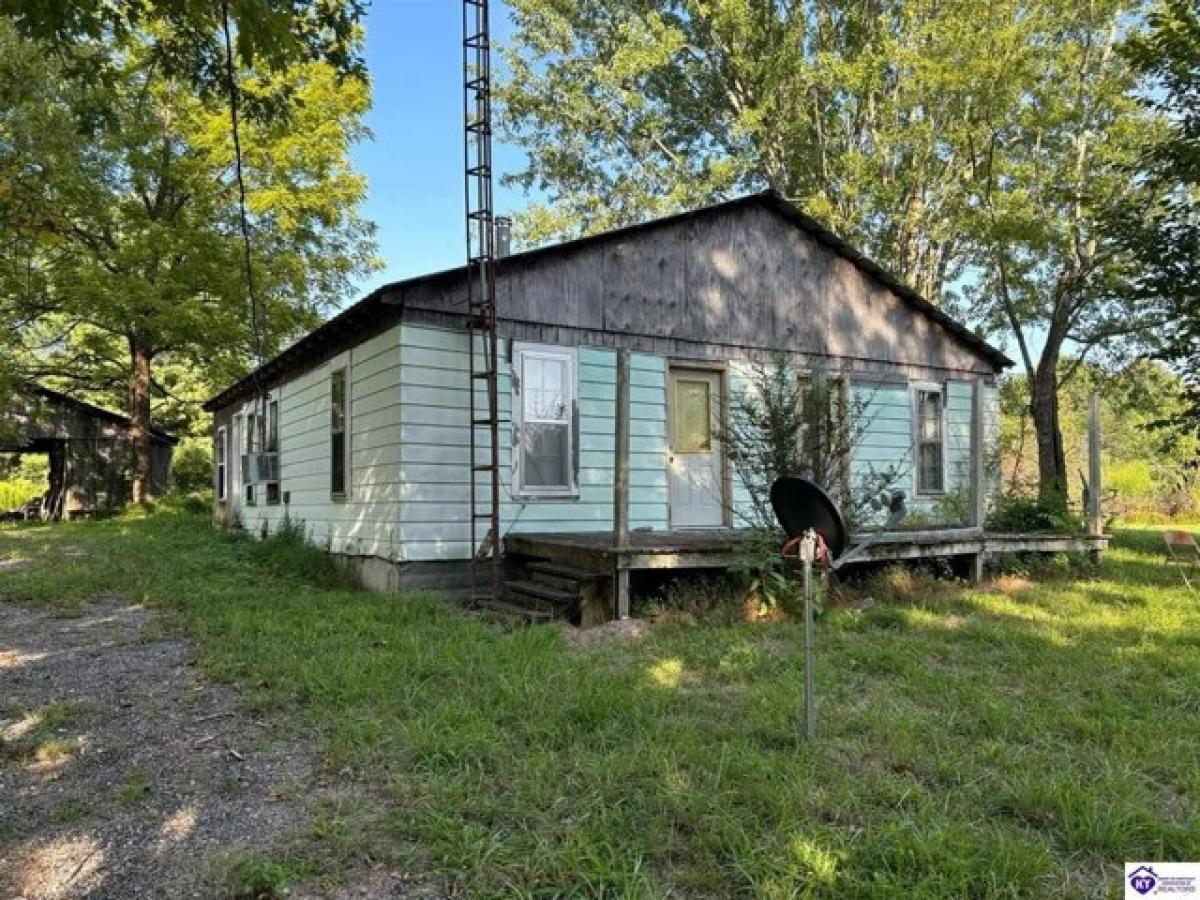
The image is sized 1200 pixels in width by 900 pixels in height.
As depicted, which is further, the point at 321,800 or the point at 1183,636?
the point at 1183,636

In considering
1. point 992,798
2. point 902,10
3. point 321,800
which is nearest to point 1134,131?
point 902,10

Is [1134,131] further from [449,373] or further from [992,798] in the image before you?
[992,798]

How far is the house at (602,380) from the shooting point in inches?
308

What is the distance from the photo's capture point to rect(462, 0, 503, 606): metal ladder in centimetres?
746

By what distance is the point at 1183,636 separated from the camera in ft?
19.4

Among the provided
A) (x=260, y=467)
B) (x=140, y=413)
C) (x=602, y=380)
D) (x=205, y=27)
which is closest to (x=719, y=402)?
(x=602, y=380)

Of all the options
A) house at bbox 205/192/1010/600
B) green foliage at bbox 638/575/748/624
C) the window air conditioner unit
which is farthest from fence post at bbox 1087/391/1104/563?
the window air conditioner unit

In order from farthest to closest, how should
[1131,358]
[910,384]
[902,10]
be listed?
[1131,358]
[902,10]
[910,384]

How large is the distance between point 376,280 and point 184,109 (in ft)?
22.4

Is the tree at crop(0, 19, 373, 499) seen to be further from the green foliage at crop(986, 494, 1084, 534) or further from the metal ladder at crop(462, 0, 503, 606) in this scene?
the green foliage at crop(986, 494, 1084, 534)

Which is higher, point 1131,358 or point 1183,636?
point 1131,358

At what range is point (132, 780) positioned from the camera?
3.39 metres

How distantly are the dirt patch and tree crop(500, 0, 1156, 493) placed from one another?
10979 millimetres

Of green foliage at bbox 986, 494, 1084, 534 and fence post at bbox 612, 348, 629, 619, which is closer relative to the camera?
fence post at bbox 612, 348, 629, 619
